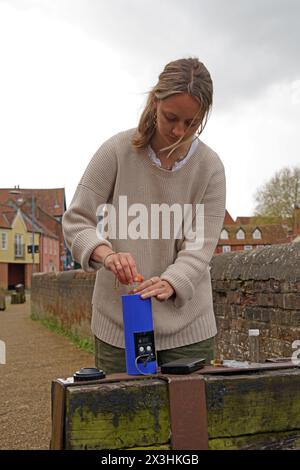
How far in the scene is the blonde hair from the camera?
2053mm

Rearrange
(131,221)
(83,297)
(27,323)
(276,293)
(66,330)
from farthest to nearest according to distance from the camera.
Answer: (27,323)
(66,330)
(83,297)
(276,293)
(131,221)

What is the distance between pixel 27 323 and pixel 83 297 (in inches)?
273

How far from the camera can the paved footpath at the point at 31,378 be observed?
519 cm

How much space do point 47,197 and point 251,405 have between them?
64.3 m

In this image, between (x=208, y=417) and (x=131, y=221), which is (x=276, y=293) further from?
(x=208, y=417)

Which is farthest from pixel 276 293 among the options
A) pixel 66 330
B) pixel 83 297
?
pixel 66 330

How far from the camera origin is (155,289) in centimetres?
195

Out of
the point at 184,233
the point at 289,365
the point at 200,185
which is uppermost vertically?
the point at 200,185

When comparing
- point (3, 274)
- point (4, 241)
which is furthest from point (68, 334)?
point (4, 241)

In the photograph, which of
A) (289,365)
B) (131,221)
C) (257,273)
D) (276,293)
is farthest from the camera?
(257,273)

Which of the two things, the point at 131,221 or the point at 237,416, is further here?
the point at 131,221

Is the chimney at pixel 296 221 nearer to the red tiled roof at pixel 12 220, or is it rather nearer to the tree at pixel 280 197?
the tree at pixel 280 197

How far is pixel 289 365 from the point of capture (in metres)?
1.88
